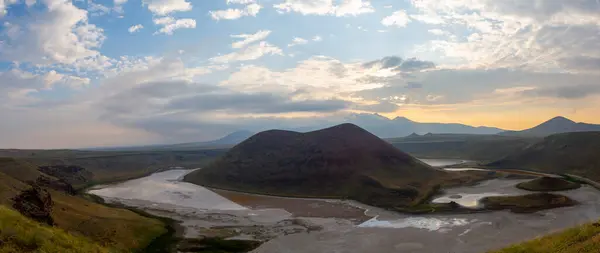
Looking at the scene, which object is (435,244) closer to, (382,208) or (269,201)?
(382,208)

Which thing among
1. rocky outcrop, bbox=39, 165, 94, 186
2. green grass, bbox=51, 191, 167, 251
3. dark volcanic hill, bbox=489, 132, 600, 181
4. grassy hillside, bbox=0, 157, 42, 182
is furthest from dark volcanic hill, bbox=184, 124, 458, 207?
grassy hillside, bbox=0, 157, 42, 182

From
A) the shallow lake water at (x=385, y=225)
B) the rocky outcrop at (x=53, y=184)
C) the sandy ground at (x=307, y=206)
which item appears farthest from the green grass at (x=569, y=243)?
the rocky outcrop at (x=53, y=184)

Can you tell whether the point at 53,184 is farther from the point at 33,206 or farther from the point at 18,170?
the point at 33,206

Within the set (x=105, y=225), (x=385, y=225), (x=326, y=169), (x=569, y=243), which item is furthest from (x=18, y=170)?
(x=569, y=243)

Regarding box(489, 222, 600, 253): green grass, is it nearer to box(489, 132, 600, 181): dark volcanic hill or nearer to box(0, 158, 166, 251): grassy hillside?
box(0, 158, 166, 251): grassy hillside

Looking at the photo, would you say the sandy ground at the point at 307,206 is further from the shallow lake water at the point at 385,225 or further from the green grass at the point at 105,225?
the green grass at the point at 105,225
